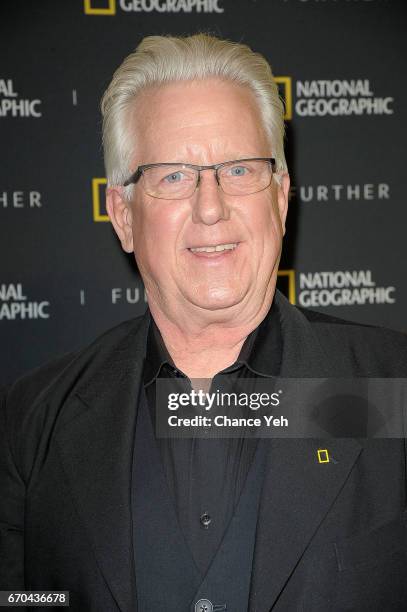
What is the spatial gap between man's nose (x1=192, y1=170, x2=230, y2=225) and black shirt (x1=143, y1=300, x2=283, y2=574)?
26cm

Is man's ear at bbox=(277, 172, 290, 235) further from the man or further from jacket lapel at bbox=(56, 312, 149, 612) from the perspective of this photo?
jacket lapel at bbox=(56, 312, 149, 612)

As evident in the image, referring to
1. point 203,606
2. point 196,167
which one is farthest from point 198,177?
point 203,606

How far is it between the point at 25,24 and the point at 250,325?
95 centimetres

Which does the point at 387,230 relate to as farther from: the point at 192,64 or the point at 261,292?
the point at 192,64

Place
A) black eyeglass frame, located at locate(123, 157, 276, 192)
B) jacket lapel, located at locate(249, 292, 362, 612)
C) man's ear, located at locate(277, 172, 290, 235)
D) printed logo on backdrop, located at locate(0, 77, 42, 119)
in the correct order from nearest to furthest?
jacket lapel, located at locate(249, 292, 362, 612) < black eyeglass frame, located at locate(123, 157, 276, 192) < man's ear, located at locate(277, 172, 290, 235) < printed logo on backdrop, located at locate(0, 77, 42, 119)

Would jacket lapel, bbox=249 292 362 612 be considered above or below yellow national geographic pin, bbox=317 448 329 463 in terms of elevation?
below

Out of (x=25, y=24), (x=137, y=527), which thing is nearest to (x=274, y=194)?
(x=137, y=527)

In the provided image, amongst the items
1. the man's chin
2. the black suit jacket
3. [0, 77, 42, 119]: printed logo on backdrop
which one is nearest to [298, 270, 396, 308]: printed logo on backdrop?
the black suit jacket

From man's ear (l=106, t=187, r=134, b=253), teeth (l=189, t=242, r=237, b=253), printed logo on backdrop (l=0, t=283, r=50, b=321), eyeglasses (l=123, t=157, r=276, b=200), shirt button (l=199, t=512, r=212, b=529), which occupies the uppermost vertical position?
eyeglasses (l=123, t=157, r=276, b=200)

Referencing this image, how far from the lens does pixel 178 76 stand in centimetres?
128

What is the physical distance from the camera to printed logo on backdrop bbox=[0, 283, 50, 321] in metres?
1.66

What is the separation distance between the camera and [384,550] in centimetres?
118

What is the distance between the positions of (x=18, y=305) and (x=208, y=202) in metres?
0.68

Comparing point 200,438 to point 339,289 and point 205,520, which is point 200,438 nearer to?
point 205,520
